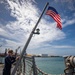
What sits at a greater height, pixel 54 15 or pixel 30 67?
pixel 54 15

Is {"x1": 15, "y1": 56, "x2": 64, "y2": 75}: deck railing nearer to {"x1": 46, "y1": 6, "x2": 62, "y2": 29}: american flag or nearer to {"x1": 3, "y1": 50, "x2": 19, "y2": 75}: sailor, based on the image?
{"x1": 3, "y1": 50, "x2": 19, "y2": 75}: sailor

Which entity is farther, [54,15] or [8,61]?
[54,15]

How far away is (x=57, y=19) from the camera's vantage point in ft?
23.9

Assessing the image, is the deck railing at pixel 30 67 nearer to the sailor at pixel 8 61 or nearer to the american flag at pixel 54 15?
the sailor at pixel 8 61

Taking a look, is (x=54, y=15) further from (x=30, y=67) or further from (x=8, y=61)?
(x=8, y=61)

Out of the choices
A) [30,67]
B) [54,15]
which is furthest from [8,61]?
[54,15]

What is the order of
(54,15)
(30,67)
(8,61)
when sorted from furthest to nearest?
(54,15) < (30,67) < (8,61)

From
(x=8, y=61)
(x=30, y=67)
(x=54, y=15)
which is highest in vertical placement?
(x=54, y=15)

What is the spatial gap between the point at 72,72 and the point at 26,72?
427cm

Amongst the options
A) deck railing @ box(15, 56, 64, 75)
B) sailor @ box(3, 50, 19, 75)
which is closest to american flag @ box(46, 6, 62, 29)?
deck railing @ box(15, 56, 64, 75)

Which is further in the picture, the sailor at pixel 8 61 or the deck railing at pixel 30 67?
the sailor at pixel 8 61

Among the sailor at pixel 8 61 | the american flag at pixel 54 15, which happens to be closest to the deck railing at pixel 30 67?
the sailor at pixel 8 61

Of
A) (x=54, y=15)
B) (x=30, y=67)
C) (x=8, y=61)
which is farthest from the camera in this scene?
(x=54, y=15)

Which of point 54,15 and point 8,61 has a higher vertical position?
point 54,15
